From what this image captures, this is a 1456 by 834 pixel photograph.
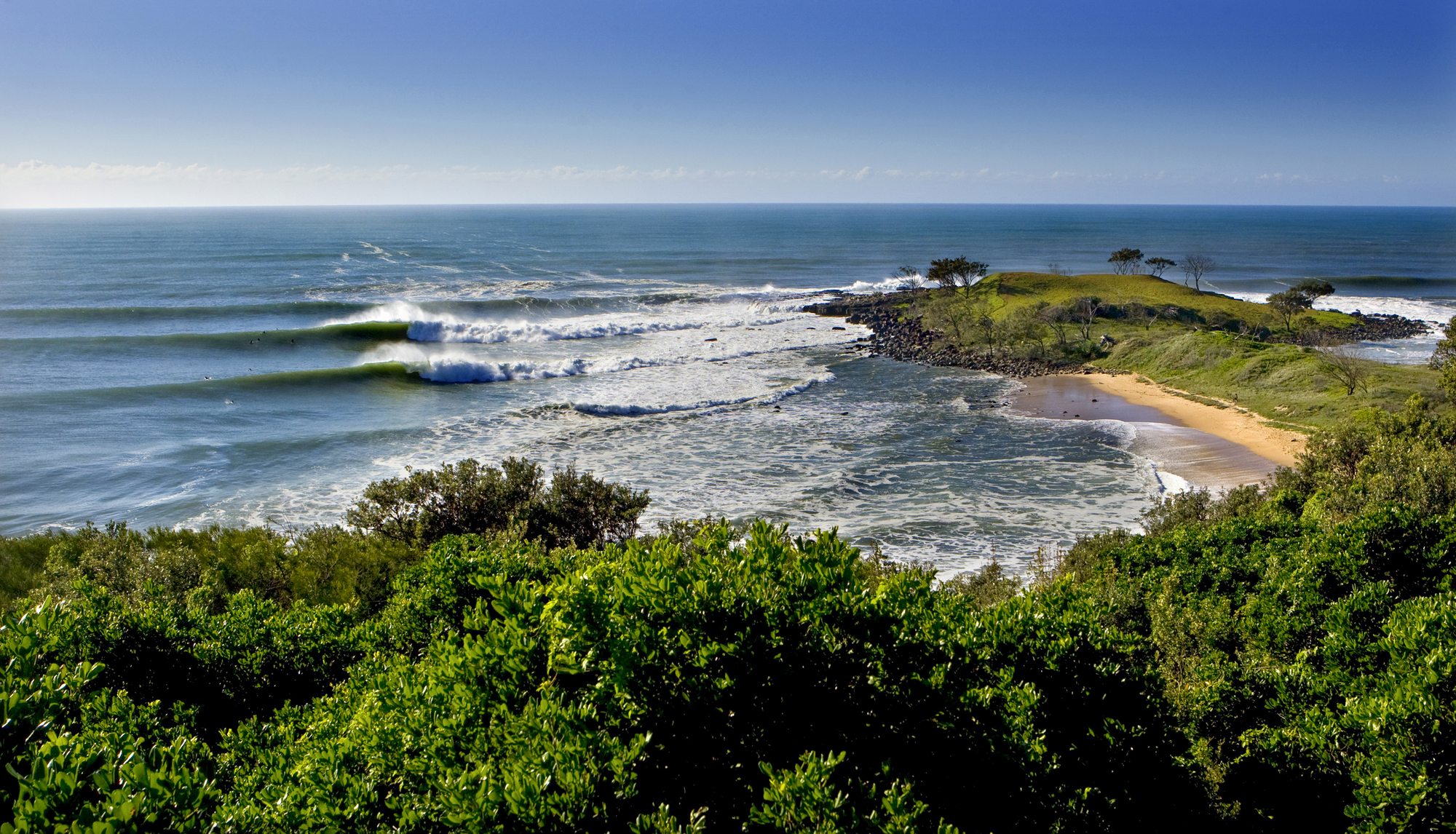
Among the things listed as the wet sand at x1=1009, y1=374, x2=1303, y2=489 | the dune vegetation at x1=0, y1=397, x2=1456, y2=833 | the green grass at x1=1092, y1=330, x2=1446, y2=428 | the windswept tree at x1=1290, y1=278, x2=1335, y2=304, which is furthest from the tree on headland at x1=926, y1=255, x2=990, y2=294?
the dune vegetation at x1=0, y1=397, x2=1456, y2=833

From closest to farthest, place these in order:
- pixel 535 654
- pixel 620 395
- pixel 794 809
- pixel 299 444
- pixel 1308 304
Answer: pixel 794 809 → pixel 535 654 → pixel 299 444 → pixel 620 395 → pixel 1308 304

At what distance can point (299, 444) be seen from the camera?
2995cm

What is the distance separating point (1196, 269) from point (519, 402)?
226 feet

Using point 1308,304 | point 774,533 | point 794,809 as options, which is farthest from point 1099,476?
point 1308,304

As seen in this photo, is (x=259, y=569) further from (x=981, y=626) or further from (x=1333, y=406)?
(x=1333, y=406)

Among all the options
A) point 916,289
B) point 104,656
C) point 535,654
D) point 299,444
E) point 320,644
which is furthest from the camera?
point 916,289

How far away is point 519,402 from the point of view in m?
37.6

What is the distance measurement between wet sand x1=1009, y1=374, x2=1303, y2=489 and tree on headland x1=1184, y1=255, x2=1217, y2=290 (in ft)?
121

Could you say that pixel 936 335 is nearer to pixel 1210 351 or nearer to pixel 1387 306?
pixel 1210 351

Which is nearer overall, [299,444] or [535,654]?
[535,654]

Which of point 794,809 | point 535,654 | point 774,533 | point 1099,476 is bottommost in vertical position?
point 1099,476

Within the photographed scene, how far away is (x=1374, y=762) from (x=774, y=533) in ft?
14.8

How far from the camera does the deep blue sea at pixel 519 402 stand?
23.7m

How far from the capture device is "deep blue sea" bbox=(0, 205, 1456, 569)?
23703mm
